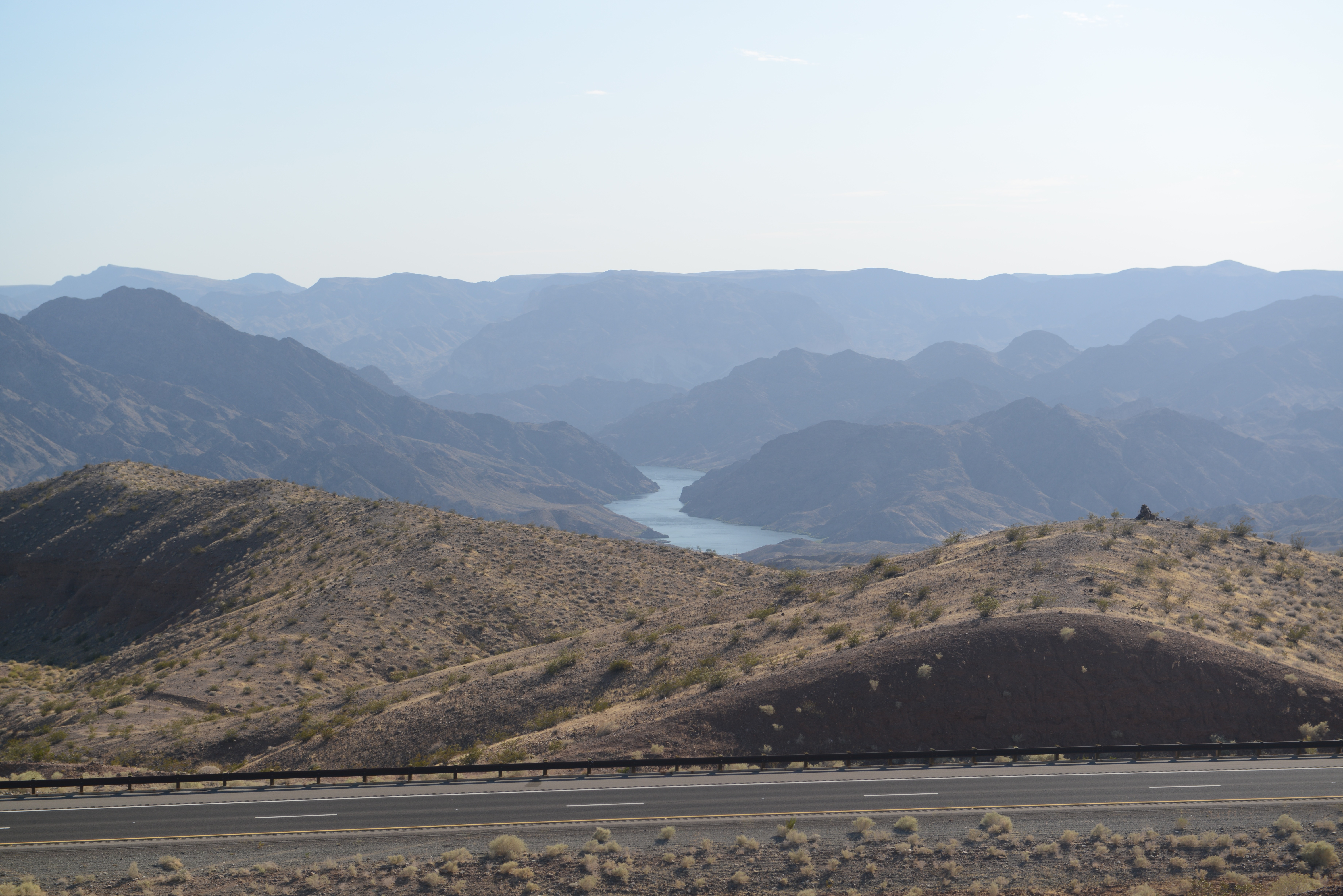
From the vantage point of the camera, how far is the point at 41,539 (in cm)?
7150

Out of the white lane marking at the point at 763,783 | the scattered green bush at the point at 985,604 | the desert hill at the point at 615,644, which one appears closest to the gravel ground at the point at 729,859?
the white lane marking at the point at 763,783

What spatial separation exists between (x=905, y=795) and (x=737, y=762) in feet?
17.2

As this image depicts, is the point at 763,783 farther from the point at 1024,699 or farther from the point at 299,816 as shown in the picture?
the point at 299,816

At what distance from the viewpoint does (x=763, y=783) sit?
89.8ft

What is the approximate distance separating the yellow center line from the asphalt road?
0.18 feet

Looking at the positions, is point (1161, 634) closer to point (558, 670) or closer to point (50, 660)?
point (558, 670)

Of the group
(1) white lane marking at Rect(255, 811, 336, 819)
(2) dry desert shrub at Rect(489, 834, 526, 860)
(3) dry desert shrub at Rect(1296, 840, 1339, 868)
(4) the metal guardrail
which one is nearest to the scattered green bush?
(4) the metal guardrail

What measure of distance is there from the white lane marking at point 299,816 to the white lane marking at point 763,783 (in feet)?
3.83

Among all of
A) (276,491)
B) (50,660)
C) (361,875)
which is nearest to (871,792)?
(361,875)

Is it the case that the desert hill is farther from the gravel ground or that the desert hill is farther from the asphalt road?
the gravel ground

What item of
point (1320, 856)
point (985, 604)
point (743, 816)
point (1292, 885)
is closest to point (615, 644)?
point (985, 604)

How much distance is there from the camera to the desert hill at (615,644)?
32562mm

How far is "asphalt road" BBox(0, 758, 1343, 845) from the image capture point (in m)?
24.8

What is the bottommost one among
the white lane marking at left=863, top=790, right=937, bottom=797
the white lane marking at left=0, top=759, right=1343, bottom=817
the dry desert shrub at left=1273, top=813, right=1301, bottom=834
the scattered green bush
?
the dry desert shrub at left=1273, top=813, right=1301, bottom=834
